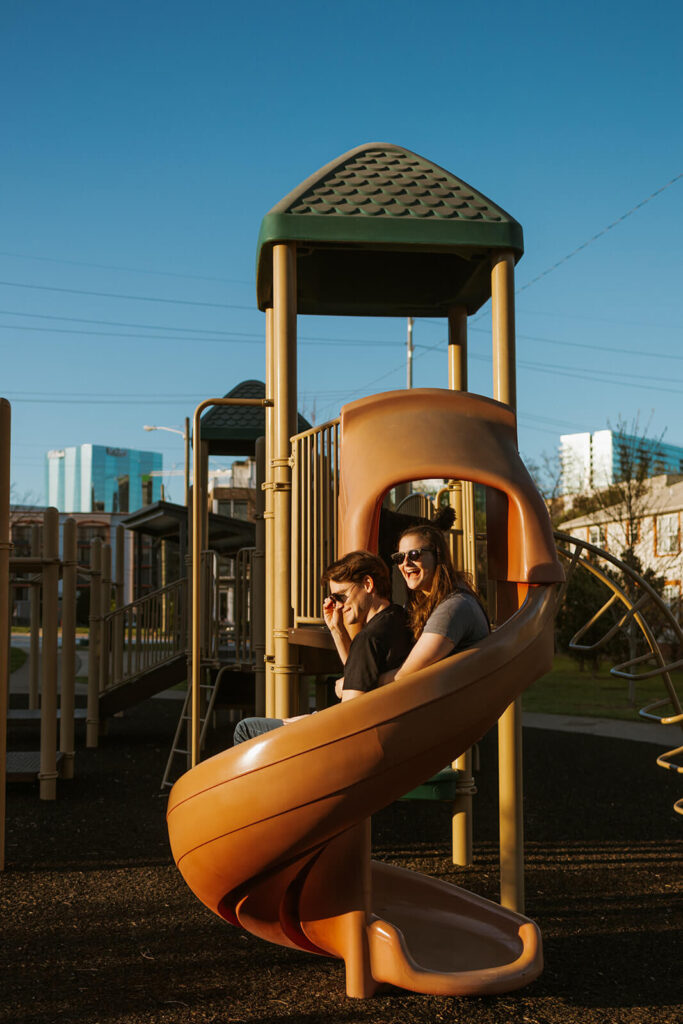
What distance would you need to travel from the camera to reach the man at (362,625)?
4191mm

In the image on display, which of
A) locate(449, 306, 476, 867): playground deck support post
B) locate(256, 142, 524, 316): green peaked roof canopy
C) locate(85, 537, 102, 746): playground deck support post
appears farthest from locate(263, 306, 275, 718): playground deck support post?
locate(85, 537, 102, 746): playground deck support post

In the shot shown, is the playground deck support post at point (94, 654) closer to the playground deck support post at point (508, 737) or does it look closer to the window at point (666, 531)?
the playground deck support post at point (508, 737)

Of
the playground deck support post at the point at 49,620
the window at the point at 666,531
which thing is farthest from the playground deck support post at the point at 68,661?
the window at the point at 666,531

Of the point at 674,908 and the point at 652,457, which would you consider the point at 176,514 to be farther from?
the point at 674,908

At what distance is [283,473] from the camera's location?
6.02 meters

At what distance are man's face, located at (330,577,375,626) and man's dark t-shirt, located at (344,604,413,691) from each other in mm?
90

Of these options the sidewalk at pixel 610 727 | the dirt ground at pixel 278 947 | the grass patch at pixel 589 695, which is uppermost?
the dirt ground at pixel 278 947

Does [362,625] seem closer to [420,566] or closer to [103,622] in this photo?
[420,566]

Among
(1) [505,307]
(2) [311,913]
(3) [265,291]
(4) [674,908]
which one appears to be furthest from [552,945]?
(3) [265,291]

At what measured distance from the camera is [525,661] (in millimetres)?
4250

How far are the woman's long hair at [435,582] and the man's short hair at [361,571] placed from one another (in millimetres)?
170

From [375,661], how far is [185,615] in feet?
31.9

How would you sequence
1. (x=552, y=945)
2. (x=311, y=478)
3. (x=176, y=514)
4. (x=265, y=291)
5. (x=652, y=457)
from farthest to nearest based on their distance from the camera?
(x=652, y=457) → (x=176, y=514) → (x=265, y=291) → (x=311, y=478) → (x=552, y=945)

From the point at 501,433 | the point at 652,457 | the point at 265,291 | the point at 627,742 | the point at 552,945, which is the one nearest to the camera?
the point at 501,433
